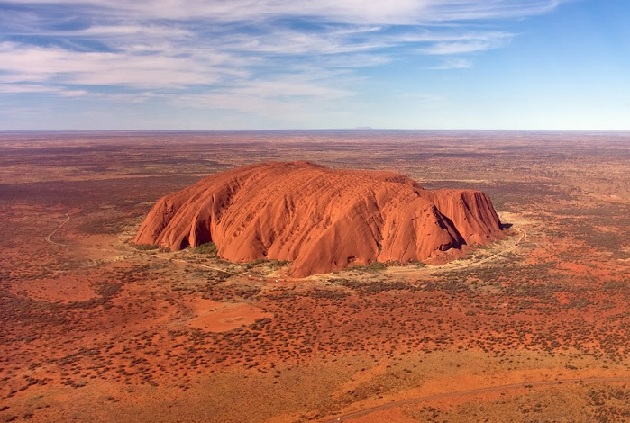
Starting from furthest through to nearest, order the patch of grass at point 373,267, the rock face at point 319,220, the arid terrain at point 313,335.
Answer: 1. the rock face at point 319,220
2. the patch of grass at point 373,267
3. the arid terrain at point 313,335

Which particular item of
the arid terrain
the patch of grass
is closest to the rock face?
the patch of grass

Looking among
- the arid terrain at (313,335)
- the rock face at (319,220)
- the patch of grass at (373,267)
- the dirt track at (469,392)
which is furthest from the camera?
the rock face at (319,220)

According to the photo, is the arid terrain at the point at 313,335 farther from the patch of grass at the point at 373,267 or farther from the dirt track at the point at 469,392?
the patch of grass at the point at 373,267

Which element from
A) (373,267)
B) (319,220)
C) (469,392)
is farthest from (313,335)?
(319,220)

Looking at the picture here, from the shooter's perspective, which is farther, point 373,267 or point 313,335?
point 373,267

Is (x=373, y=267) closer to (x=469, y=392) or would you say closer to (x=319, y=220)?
(x=319, y=220)

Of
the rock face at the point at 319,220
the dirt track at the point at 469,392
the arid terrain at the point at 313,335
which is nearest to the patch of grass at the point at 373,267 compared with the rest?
the arid terrain at the point at 313,335
